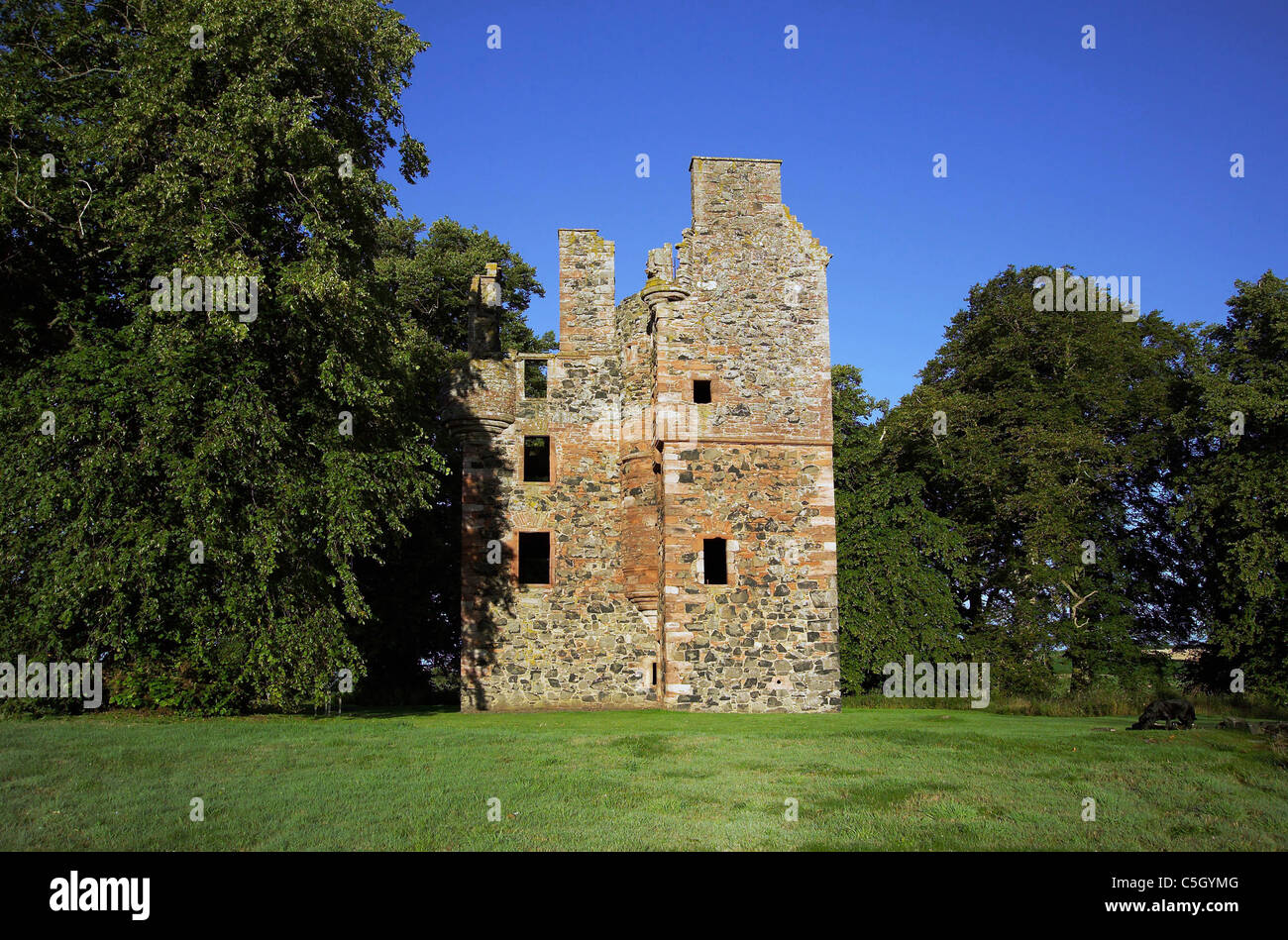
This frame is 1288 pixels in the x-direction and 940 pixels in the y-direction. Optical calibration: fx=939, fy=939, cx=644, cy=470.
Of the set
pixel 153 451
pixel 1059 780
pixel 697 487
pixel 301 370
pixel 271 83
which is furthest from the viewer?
pixel 697 487

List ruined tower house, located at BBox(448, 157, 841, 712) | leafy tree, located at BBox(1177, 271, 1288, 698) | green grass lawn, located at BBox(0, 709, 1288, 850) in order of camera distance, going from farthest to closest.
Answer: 1. leafy tree, located at BBox(1177, 271, 1288, 698)
2. ruined tower house, located at BBox(448, 157, 841, 712)
3. green grass lawn, located at BBox(0, 709, 1288, 850)

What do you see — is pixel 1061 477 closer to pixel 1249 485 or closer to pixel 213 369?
pixel 1249 485

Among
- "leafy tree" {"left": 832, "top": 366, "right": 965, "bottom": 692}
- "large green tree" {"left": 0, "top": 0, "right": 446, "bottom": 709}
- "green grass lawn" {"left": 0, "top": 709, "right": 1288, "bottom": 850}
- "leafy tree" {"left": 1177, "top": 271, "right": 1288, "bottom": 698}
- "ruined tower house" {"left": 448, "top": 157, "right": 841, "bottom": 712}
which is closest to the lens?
"green grass lawn" {"left": 0, "top": 709, "right": 1288, "bottom": 850}

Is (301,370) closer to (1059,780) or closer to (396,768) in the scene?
(396,768)

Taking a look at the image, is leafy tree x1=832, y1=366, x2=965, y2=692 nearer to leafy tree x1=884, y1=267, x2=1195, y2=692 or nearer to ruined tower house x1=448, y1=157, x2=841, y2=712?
leafy tree x1=884, y1=267, x2=1195, y2=692

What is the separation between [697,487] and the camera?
21812 millimetres

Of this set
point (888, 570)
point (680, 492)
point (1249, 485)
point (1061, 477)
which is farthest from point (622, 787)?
point (1061, 477)

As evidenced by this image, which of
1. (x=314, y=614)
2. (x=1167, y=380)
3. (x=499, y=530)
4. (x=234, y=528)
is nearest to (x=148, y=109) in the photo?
(x=234, y=528)

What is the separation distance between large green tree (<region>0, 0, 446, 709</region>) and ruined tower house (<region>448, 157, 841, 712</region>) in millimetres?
4778

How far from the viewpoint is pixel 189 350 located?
52.3ft

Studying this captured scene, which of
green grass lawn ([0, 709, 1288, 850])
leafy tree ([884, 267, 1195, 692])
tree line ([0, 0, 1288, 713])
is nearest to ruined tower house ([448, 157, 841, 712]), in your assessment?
tree line ([0, 0, 1288, 713])

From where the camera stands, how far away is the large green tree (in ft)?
51.4

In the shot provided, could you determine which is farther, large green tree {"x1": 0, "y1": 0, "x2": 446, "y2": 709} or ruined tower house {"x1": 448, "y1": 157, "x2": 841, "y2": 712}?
ruined tower house {"x1": 448, "y1": 157, "x2": 841, "y2": 712}
